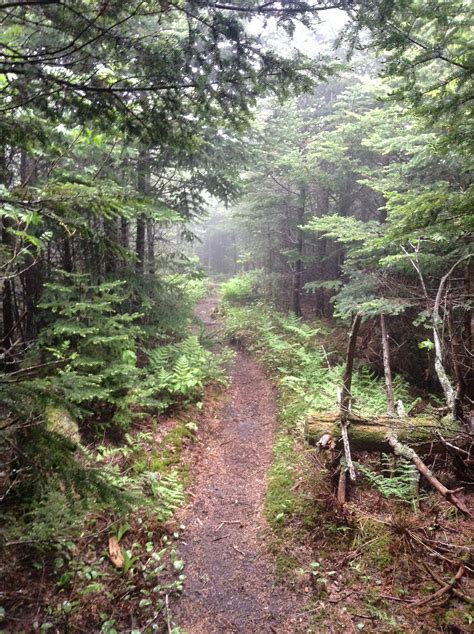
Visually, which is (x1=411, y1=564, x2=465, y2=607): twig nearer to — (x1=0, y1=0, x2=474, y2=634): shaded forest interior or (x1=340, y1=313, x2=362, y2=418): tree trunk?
(x1=0, y1=0, x2=474, y2=634): shaded forest interior

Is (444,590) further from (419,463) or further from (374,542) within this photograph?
(419,463)

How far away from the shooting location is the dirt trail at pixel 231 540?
14.6 feet

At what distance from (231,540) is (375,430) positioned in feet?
9.90

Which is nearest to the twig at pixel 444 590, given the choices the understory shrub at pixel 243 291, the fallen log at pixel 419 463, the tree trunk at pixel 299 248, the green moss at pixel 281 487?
the fallen log at pixel 419 463

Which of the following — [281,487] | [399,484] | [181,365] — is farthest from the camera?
[181,365]

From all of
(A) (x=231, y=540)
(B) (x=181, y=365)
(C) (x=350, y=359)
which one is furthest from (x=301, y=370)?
(A) (x=231, y=540)

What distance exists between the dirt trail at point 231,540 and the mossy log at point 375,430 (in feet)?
5.66

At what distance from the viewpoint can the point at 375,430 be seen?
19.8 ft

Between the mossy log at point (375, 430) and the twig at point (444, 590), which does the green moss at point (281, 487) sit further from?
the twig at point (444, 590)

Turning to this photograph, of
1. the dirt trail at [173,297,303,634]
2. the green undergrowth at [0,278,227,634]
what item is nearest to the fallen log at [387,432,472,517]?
the dirt trail at [173,297,303,634]

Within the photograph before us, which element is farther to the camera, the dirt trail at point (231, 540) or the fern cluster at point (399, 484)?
the fern cluster at point (399, 484)

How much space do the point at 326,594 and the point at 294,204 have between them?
1609 cm

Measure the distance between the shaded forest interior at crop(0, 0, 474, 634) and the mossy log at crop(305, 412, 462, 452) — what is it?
40 millimetres

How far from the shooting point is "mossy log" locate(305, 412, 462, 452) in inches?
211
